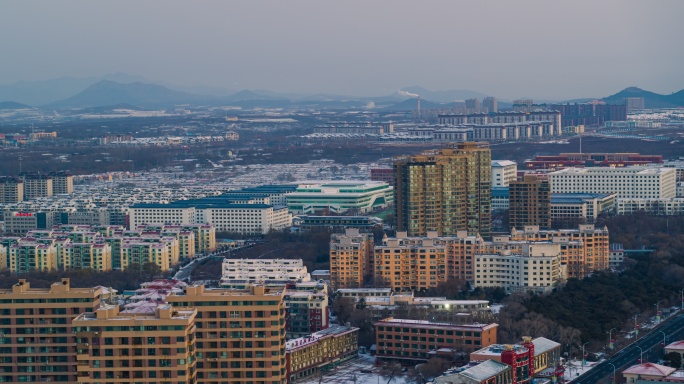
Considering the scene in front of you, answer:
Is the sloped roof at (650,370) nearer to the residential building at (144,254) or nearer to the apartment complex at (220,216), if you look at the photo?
the residential building at (144,254)

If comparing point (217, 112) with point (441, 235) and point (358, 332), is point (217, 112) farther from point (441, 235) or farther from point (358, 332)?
point (358, 332)

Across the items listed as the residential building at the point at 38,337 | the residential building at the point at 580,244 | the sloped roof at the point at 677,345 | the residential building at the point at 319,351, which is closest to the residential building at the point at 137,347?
the residential building at the point at 38,337

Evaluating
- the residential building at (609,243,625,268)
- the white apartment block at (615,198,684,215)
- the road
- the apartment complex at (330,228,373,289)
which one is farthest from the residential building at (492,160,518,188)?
the road

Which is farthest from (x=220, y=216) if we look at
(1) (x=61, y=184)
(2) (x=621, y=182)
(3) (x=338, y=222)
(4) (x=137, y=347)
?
(4) (x=137, y=347)

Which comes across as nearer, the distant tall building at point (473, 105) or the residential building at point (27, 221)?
the residential building at point (27, 221)

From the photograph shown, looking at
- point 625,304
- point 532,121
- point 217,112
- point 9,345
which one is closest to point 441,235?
point 625,304

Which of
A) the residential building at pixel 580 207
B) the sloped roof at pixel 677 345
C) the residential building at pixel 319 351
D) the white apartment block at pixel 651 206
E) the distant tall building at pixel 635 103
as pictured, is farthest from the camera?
the distant tall building at pixel 635 103
